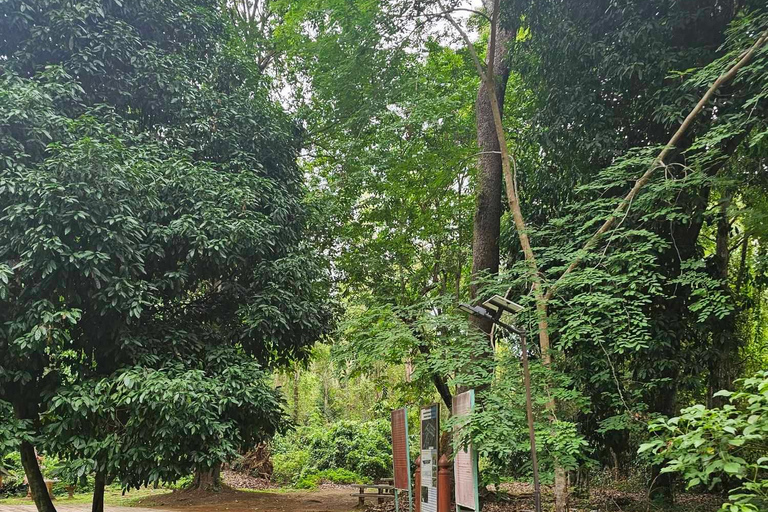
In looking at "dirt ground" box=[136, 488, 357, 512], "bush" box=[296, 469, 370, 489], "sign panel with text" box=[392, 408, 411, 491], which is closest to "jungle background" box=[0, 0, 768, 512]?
"sign panel with text" box=[392, 408, 411, 491]

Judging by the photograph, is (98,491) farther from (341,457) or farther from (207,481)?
(341,457)

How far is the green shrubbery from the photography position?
54.4 ft

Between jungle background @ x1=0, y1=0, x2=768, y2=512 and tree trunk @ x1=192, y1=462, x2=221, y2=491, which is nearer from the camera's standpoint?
jungle background @ x1=0, y1=0, x2=768, y2=512

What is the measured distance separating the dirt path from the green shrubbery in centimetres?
237

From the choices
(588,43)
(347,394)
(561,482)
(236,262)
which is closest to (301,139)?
(236,262)

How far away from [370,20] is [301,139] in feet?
8.45

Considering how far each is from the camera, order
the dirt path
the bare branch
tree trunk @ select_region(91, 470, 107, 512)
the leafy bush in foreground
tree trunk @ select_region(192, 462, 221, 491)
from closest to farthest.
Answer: the leafy bush in foreground < the bare branch < tree trunk @ select_region(91, 470, 107, 512) < the dirt path < tree trunk @ select_region(192, 462, 221, 491)

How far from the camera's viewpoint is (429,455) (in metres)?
7.46

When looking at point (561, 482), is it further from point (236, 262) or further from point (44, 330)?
point (44, 330)

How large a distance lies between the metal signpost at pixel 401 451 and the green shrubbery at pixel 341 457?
7.82 m

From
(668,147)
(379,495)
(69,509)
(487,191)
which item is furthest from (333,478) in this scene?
(668,147)

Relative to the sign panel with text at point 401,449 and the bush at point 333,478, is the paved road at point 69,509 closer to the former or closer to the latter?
the bush at point 333,478

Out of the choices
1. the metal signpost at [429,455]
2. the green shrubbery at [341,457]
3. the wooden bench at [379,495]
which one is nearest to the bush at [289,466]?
the green shrubbery at [341,457]

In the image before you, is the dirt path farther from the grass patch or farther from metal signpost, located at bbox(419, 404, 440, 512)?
metal signpost, located at bbox(419, 404, 440, 512)
